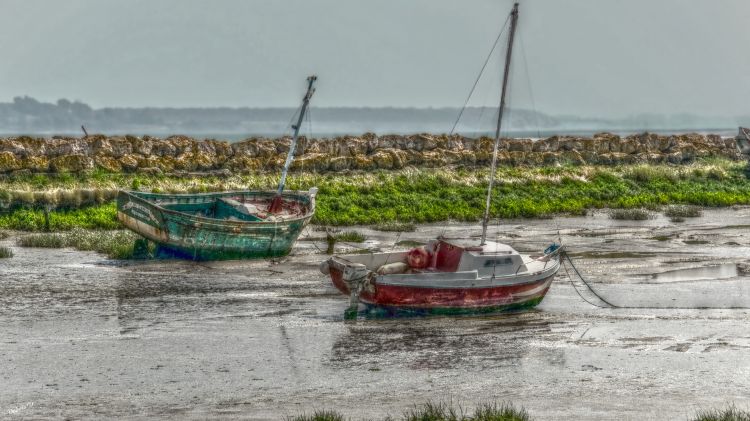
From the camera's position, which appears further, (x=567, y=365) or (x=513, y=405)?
(x=567, y=365)

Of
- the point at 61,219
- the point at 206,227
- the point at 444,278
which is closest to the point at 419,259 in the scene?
the point at 444,278

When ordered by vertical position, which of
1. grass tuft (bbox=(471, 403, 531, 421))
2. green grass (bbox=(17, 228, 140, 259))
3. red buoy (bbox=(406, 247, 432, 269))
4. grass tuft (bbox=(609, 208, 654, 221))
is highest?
red buoy (bbox=(406, 247, 432, 269))

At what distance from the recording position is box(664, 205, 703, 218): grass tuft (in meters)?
37.2

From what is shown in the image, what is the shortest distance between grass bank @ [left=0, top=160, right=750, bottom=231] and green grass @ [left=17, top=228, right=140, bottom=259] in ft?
5.69

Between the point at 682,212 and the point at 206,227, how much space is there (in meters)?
18.1

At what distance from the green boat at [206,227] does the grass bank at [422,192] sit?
14.3ft

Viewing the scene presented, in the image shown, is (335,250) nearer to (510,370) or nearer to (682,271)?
(682,271)

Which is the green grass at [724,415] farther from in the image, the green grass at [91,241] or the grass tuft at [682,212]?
the grass tuft at [682,212]

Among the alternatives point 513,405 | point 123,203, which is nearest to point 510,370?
point 513,405

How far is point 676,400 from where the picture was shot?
15.2 metres

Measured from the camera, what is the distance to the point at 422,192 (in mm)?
39344

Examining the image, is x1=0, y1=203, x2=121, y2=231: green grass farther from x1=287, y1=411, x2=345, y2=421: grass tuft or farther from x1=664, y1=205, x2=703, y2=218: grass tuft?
x1=287, y1=411, x2=345, y2=421: grass tuft

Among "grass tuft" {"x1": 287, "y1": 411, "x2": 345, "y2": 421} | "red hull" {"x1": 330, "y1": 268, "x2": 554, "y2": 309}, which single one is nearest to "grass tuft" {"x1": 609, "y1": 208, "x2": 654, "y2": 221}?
"red hull" {"x1": 330, "y1": 268, "x2": 554, "y2": 309}

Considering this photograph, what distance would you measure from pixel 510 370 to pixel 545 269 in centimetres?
493
